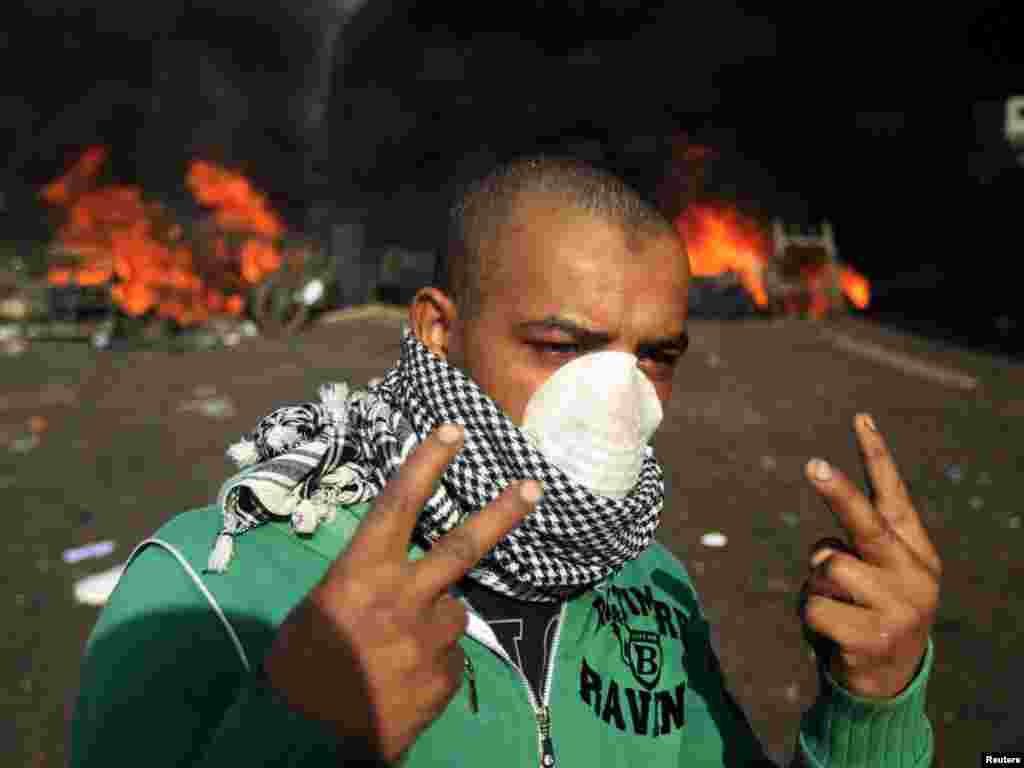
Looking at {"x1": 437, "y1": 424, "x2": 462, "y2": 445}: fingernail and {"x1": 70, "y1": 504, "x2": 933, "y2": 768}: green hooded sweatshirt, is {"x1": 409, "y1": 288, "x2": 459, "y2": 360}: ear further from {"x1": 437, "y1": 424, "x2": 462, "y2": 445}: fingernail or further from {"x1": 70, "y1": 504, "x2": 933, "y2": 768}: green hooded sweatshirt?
{"x1": 437, "y1": 424, "x2": 462, "y2": 445}: fingernail

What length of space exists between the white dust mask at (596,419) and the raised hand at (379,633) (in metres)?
0.47

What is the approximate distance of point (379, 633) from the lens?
0.87 metres

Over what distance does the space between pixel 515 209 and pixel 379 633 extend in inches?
36.1

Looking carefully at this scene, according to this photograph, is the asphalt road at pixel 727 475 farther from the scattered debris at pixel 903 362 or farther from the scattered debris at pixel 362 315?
the scattered debris at pixel 362 315

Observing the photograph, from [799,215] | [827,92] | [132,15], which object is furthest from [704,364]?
[132,15]

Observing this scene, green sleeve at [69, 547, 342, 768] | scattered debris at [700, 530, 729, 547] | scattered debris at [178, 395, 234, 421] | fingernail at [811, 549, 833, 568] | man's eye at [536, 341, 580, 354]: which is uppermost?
man's eye at [536, 341, 580, 354]

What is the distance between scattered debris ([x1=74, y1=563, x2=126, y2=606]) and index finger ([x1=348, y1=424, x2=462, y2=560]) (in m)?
3.68

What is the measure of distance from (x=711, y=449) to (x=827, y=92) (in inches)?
671

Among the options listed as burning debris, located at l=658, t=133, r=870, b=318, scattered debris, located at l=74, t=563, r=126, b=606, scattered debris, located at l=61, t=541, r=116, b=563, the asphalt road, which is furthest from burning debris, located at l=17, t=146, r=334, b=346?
scattered debris, located at l=74, t=563, r=126, b=606

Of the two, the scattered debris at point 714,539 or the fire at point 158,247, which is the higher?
the fire at point 158,247

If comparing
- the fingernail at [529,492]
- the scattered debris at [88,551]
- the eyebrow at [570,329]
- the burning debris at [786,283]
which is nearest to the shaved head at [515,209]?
the eyebrow at [570,329]

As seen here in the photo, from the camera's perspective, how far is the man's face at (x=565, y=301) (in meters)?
1.40

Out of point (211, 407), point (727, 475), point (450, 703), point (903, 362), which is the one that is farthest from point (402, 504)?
point (903, 362)

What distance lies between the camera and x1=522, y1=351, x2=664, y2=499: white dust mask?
1.36 metres
